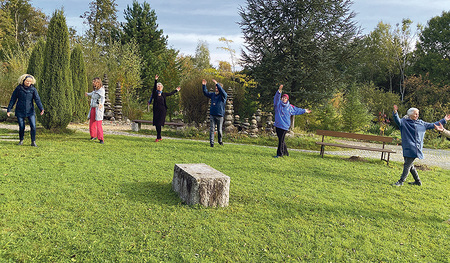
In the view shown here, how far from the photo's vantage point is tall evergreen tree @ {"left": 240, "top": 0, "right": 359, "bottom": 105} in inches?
579

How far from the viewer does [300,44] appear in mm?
14281

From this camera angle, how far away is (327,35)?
15.1 meters

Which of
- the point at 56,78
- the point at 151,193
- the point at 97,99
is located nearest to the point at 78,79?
the point at 56,78

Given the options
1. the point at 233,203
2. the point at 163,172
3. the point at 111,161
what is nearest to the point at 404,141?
the point at 233,203

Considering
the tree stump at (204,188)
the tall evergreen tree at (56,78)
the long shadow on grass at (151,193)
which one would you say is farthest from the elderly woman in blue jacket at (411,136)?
the tall evergreen tree at (56,78)

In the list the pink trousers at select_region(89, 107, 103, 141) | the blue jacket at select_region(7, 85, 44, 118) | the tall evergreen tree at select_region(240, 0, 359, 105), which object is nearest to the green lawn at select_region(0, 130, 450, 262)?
the blue jacket at select_region(7, 85, 44, 118)

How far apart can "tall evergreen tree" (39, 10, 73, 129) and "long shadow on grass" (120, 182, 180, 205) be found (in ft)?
22.1

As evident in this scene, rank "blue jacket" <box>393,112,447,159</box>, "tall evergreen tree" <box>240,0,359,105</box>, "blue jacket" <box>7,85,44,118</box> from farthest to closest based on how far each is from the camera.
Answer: "tall evergreen tree" <box>240,0,359,105</box> → "blue jacket" <box>7,85,44,118</box> → "blue jacket" <box>393,112,447,159</box>

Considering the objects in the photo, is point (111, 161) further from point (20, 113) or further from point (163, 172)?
point (20, 113)

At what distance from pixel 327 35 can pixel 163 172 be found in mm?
12379

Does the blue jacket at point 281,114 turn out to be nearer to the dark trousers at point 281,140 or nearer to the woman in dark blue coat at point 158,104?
the dark trousers at point 281,140

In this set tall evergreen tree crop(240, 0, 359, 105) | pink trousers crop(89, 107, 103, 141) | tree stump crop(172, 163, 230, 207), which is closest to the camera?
tree stump crop(172, 163, 230, 207)

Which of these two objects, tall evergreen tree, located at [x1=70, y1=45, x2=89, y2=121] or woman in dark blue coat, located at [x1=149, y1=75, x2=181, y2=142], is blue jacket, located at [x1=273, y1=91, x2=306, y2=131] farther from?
tall evergreen tree, located at [x1=70, y1=45, x2=89, y2=121]

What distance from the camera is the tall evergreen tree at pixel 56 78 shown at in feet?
33.6
